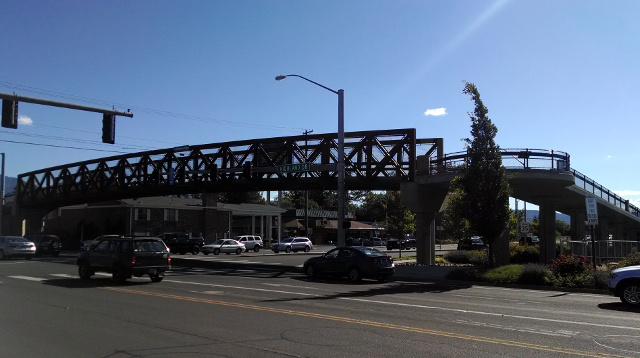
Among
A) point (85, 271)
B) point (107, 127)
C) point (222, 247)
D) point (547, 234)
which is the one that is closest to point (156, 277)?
point (85, 271)

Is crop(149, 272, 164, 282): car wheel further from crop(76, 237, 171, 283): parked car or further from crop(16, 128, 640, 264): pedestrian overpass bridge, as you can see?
crop(16, 128, 640, 264): pedestrian overpass bridge

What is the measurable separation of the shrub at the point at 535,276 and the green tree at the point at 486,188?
8.64 ft

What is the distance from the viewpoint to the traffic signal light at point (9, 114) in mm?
16938

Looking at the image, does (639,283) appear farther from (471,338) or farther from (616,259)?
(616,259)

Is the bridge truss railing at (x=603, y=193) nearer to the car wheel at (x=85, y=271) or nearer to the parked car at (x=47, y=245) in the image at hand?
the car wheel at (x=85, y=271)

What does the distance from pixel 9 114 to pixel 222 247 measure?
110ft

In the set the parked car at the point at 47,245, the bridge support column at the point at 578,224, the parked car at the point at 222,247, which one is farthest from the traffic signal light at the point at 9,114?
the bridge support column at the point at 578,224

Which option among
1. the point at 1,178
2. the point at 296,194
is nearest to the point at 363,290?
the point at 1,178

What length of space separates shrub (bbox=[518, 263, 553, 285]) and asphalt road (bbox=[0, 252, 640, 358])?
7.15 feet

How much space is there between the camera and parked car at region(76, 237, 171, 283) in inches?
741

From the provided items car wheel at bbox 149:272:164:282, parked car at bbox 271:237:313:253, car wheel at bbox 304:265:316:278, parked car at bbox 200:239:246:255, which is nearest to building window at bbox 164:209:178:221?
parked car at bbox 200:239:246:255

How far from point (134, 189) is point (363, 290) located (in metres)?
33.1

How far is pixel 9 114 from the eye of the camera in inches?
671

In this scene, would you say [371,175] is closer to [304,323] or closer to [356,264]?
[356,264]
